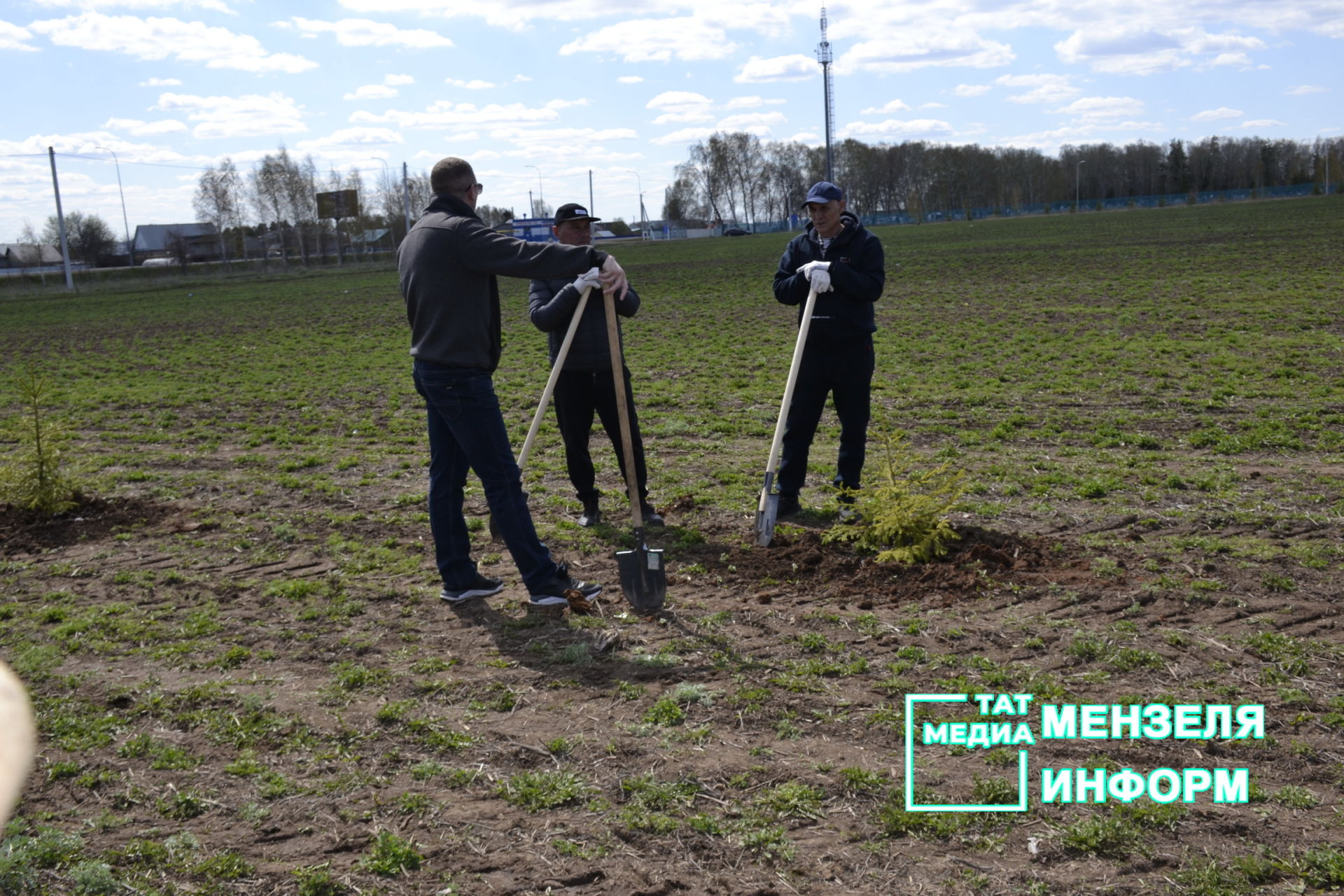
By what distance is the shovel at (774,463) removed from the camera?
6.83 metres

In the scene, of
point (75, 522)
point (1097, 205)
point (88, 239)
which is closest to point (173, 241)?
point (88, 239)

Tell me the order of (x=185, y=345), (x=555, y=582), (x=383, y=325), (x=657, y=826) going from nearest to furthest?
(x=657, y=826), (x=555, y=582), (x=185, y=345), (x=383, y=325)

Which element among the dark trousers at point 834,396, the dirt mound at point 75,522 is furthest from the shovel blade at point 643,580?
the dirt mound at point 75,522

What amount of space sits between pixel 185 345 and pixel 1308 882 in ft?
73.8

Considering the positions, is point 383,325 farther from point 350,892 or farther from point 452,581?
point 350,892

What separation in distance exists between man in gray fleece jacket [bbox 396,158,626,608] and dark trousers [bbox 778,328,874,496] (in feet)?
5.61

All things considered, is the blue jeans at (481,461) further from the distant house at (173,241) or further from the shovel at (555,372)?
the distant house at (173,241)

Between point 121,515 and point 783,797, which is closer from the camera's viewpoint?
point 783,797

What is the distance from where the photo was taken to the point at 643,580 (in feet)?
19.5

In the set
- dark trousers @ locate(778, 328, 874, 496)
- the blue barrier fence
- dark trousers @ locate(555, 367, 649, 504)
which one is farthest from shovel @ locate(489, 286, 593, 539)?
the blue barrier fence

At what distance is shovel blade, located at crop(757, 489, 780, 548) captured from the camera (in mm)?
6828

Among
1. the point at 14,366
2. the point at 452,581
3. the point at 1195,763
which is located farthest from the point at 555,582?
the point at 14,366

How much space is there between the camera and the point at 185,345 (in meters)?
22.2

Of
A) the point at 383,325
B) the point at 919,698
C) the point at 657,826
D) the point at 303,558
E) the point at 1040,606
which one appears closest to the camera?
the point at 657,826
